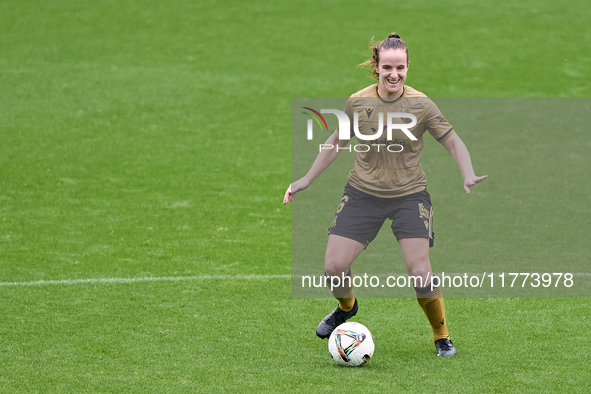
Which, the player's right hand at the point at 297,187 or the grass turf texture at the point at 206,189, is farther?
the player's right hand at the point at 297,187

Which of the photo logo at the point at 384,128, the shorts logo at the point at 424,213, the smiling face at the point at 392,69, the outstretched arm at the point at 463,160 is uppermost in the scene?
the smiling face at the point at 392,69

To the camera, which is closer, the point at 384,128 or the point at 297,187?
the point at 384,128

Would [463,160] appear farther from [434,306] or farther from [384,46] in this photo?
[434,306]

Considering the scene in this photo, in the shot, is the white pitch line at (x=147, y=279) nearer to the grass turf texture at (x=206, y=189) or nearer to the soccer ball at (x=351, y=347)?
the grass turf texture at (x=206, y=189)

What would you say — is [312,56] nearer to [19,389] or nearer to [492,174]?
[492,174]

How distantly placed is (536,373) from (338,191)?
24.6 feet

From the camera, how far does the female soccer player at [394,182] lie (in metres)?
6.00

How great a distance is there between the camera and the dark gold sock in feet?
20.1

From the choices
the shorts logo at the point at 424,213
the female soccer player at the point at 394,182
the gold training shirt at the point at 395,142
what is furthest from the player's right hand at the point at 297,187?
the shorts logo at the point at 424,213

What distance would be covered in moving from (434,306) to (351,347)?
758mm

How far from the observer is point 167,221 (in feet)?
37.0

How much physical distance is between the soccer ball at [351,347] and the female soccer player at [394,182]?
0.51 meters

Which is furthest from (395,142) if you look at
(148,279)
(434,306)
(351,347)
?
(148,279)

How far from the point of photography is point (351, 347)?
5.87m
